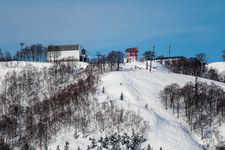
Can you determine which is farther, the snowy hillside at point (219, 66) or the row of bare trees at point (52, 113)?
the snowy hillside at point (219, 66)

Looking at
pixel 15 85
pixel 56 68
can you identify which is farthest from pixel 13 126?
pixel 56 68

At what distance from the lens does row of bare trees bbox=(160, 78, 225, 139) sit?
62.4 m

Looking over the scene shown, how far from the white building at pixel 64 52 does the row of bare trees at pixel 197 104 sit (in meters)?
49.5

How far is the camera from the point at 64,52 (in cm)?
11162

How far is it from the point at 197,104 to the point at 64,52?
58.6m

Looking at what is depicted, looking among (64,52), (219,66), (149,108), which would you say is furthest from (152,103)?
(219,66)

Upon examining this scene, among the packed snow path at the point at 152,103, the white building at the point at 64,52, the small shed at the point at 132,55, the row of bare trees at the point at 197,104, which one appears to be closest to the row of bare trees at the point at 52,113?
the packed snow path at the point at 152,103

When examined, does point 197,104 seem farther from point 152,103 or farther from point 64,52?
point 64,52

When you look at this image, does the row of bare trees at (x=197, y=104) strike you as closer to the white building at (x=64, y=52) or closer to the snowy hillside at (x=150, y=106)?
the snowy hillside at (x=150, y=106)

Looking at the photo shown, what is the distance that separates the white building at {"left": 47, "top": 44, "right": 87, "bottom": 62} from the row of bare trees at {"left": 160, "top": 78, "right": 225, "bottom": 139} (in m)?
49.5

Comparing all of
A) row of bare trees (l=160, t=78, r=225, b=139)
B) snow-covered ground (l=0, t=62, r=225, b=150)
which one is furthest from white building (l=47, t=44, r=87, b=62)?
row of bare trees (l=160, t=78, r=225, b=139)

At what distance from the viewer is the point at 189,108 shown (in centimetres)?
6394

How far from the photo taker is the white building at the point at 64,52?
109m

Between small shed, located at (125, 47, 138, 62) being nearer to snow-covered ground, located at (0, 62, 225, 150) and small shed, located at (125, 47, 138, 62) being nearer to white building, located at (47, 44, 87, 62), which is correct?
white building, located at (47, 44, 87, 62)
